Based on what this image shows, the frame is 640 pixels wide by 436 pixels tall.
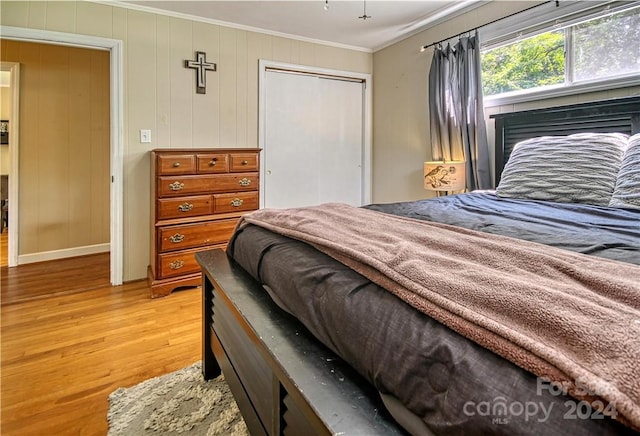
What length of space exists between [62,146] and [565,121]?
15.3 ft

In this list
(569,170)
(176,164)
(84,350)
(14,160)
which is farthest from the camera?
(14,160)

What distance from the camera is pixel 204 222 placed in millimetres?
3082

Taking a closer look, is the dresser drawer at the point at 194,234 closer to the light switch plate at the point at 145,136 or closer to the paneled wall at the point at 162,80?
the paneled wall at the point at 162,80

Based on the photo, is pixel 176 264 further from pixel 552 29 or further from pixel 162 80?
pixel 552 29

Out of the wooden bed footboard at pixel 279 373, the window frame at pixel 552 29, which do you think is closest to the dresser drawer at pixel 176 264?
the wooden bed footboard at pixel 279 373

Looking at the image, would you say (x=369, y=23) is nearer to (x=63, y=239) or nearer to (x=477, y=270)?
(x=477, y=270)

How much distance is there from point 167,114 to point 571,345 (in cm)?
345

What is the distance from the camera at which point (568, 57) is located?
255 centimetres

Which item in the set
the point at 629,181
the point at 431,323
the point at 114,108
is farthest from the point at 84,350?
the point at 629,181

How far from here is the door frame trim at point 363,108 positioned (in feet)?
12.3

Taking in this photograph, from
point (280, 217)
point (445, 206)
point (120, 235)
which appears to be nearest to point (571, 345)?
point (280, 217)

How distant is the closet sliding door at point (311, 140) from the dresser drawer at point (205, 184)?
635 millimetres

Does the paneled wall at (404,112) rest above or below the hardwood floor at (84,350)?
above

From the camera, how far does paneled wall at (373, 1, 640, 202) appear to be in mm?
3465
